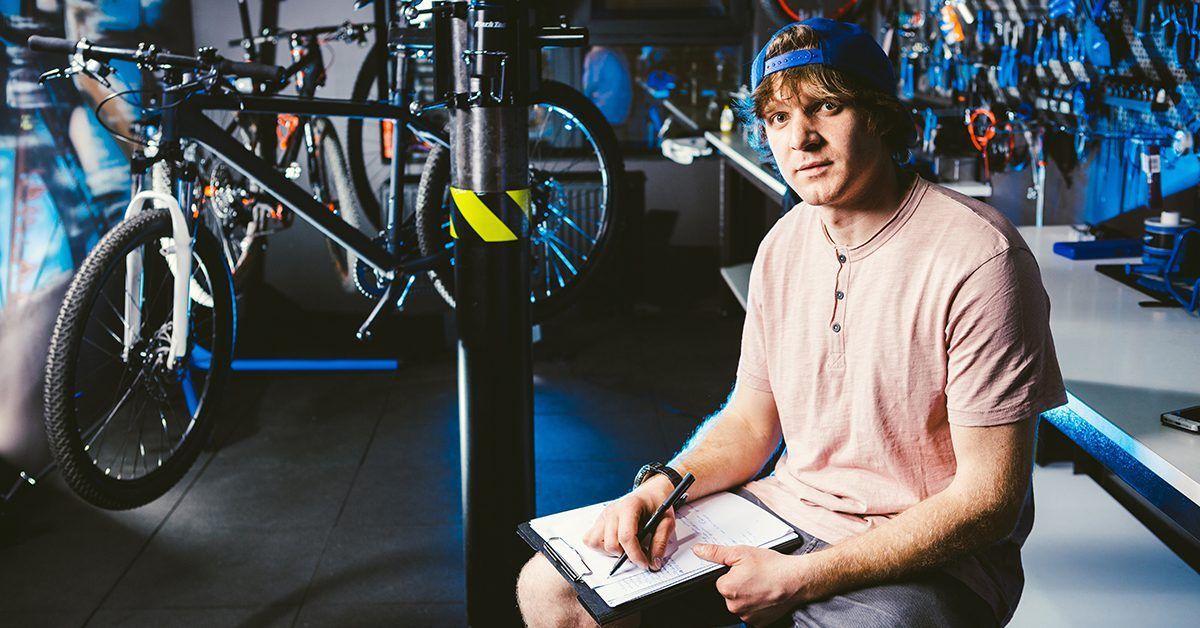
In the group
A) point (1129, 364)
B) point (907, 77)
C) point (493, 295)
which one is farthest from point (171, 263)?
point (907, 77)

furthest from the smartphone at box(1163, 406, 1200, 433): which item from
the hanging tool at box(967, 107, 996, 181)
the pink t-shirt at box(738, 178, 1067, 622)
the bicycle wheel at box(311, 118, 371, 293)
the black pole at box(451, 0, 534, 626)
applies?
the bicycle wheel at box(311, 118, 371, 293)

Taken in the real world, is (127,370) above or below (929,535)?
below

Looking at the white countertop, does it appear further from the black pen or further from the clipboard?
the black pen

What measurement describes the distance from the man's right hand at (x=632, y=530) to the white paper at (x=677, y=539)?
0.01 meters

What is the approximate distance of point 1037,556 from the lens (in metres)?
1.86

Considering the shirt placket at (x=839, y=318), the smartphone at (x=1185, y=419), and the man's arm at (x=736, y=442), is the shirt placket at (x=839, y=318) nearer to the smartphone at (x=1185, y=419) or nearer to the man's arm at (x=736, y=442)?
the man's arm at (x=736, y=442)

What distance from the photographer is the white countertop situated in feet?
4.60

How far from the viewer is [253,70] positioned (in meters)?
2.67

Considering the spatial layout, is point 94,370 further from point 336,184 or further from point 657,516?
point 657,516

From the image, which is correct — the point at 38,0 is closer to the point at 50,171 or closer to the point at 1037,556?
the point at 50,171

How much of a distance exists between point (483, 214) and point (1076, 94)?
70.2 inches

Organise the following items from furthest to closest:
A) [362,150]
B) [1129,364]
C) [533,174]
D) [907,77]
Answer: [362,150], [907,77], [533,174], [1129,364]

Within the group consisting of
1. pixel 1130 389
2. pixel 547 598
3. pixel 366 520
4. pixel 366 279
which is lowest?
pixel 366 520

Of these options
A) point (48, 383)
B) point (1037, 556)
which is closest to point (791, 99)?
point (1037, 556)
